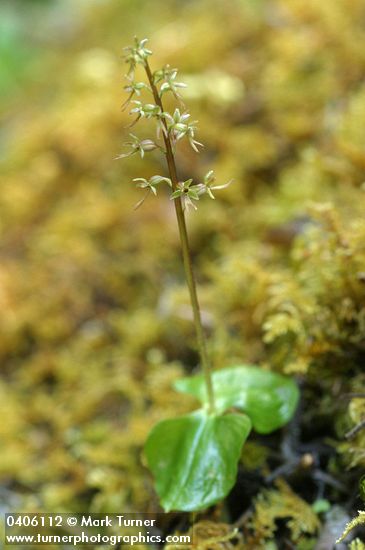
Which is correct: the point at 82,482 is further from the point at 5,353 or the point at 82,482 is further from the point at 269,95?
the point at 269,95

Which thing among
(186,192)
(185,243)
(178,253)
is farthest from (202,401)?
(178,253)

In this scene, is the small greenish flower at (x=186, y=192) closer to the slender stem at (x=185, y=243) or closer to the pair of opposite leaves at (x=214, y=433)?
the slender stem at (x=185, y=243)

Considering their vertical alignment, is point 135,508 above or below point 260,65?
below

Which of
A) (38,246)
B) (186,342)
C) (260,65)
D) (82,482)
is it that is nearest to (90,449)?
(82,482)

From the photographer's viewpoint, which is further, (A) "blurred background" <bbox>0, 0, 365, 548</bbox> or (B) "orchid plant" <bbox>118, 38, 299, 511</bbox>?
(A) "blurred background" <bbox>0, 0, 365, 548</bbox>

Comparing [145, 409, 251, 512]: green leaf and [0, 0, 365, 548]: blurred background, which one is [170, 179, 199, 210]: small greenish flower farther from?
[145, 409, 251, 512]: green leaf

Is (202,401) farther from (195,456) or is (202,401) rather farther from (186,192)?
(186,192)

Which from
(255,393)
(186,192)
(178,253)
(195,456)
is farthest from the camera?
(178,253)

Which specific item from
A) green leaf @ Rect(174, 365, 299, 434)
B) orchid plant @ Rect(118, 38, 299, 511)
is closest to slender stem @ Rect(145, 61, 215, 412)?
orchid plant @ Rect(118, 38, 299, 511)
